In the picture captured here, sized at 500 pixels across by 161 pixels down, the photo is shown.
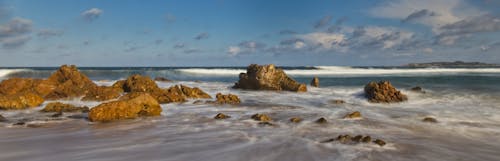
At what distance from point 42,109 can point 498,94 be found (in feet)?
47.1

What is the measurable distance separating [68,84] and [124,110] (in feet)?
19.8

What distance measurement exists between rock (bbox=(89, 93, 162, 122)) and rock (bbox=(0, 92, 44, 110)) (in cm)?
312

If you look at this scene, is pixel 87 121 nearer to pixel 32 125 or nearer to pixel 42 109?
pixel 32 125

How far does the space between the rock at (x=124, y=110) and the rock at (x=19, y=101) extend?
312cm

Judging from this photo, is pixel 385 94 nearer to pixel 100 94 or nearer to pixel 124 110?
pixel 124 110

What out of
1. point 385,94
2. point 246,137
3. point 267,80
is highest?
point 267,80

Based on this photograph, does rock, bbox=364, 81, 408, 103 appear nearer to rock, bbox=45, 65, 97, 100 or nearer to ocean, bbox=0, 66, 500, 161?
ocean, bbox=0, 66, 500, 161

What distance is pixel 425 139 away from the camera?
5.61 metres

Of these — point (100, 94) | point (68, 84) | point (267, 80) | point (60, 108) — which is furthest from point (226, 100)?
point (267, 80)

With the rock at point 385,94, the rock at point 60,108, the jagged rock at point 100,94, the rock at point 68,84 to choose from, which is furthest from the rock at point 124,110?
the rock at point 385,94

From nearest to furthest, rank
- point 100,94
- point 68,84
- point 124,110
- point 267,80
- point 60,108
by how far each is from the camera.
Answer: point 124,110 → point 60,108 → point 100,94 → point 68,84 → point 267,80

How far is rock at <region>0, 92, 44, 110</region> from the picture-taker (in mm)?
8945

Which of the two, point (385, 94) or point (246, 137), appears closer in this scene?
point (246, 137)

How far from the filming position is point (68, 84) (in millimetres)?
12383
